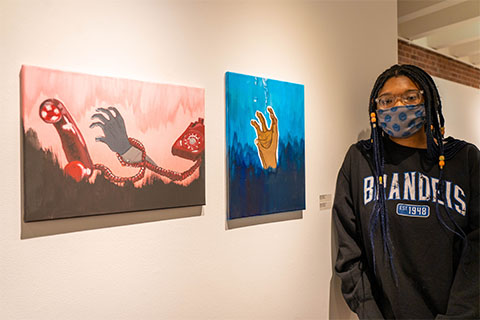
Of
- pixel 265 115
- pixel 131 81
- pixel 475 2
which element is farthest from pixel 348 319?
pixel 475 2

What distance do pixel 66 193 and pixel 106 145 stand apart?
7.8 inches

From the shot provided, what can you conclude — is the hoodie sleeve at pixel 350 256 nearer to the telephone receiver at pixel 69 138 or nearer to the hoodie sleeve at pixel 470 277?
the hoodie sleeve at pixel 470 277

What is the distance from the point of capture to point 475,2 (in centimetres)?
292

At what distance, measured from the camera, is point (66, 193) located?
3.70ft

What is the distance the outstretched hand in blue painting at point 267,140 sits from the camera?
5.29ft

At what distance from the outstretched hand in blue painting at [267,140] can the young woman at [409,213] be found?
49 centimetres

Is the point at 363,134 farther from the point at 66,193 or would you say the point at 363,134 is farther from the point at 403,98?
the point at 66,193

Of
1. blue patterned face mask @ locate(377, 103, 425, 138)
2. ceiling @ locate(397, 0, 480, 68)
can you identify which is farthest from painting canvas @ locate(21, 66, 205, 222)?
ceiling @ locate(397, 0, 480, 68)

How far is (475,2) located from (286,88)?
229cm

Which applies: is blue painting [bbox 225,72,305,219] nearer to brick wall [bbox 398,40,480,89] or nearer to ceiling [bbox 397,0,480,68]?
ceiling [bbox 397,0,480,68]

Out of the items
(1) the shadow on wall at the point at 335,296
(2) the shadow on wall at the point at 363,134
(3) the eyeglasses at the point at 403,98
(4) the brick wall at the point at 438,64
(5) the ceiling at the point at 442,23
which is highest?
(5) the ceiling at the point at 442,23

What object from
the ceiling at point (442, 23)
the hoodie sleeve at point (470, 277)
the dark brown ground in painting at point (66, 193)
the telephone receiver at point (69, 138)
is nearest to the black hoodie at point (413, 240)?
the hoodie sleeve at point (470, 277)

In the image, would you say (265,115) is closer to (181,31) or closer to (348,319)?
(181,31)

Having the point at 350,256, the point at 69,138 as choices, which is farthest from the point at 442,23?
the point at 69,138
